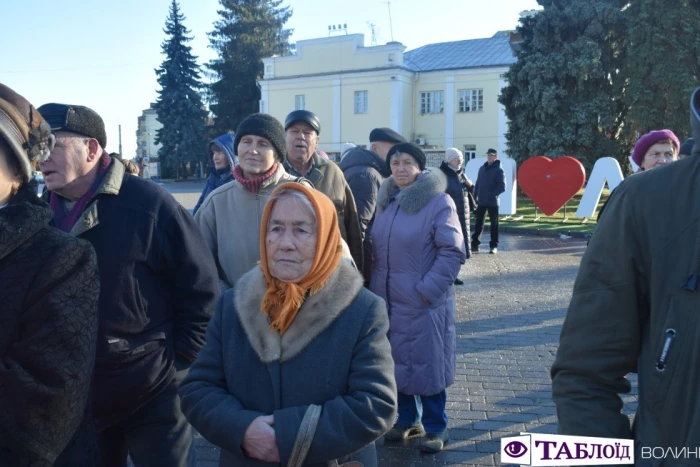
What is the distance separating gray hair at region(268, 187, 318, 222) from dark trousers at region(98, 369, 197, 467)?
116 cm

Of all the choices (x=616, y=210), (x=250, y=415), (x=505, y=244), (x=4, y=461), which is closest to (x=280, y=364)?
(x=250, y=415)

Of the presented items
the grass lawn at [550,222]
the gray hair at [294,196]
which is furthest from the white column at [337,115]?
the gray hair at [294,196]

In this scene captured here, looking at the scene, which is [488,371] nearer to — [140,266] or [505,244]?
[140,266]

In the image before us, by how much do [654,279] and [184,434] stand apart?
2.26m

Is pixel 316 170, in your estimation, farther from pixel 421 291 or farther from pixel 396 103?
pixel 396 103

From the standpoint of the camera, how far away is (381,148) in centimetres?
588

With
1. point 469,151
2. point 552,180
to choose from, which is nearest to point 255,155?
point 552,180

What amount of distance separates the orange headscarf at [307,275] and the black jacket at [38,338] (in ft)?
2.10

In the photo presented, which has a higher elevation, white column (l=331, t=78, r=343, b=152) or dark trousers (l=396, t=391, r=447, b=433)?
white column (l=331, t=78, r=343, b=152)

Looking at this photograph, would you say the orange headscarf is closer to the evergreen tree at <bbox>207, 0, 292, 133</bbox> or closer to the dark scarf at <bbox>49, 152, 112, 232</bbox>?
the dark scarf at <bbox>49, 152, 112, 232</bbox>

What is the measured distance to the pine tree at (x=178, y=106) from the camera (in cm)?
5325

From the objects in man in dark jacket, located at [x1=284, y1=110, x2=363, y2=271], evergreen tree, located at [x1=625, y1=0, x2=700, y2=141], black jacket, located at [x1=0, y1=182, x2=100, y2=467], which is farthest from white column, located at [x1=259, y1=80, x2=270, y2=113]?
black jacket, located at [x1=0, y1=182, x2=100, y2=467]

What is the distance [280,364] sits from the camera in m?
2.27

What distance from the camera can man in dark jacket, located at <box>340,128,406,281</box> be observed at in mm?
5547
